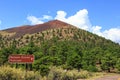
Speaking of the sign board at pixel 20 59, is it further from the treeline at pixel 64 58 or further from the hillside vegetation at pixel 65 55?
the treeline at pixel 64 58

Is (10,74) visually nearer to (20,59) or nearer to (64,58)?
(20,59)

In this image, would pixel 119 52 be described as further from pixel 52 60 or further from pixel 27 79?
pixel 27 79

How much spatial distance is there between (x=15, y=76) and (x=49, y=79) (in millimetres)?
11092

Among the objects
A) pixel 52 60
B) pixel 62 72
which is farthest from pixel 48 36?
pixel 62 72

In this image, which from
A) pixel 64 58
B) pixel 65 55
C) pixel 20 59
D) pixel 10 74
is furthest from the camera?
pixel 65 55

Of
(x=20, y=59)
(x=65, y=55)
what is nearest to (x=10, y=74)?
(x=20, y=59)

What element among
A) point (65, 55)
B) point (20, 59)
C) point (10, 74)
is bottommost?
point (10, 74)

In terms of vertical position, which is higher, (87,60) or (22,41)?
(22,41)

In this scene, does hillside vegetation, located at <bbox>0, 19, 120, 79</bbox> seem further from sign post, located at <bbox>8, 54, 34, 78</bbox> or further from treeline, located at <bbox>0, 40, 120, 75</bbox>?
sign post, located at <bbox>8, 54, 34, 78</bbox>

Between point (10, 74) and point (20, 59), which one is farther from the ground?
point (20, 59)

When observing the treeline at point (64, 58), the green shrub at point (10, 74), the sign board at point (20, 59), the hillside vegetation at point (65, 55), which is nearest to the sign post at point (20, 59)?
the sign board at point (20, 59)

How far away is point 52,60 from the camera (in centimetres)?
6550

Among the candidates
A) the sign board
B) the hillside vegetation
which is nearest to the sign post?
the sign board

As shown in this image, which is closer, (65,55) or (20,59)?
(20,59)
